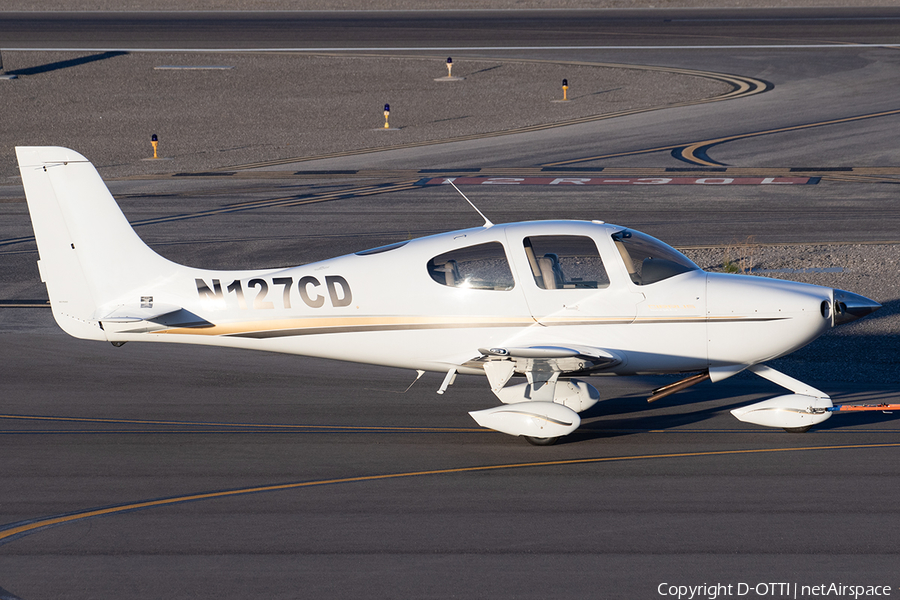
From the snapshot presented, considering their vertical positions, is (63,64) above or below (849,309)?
above

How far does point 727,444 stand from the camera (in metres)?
11.8

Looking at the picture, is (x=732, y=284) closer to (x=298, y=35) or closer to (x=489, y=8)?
(x=298, y=35)

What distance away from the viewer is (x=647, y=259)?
11.7m

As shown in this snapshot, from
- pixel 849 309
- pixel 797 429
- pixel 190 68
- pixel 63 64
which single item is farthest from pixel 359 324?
pixel 63 64

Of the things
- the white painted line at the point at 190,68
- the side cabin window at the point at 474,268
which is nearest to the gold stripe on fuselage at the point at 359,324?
the side cabin window at the point at 474,268

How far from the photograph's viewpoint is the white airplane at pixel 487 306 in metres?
11.6

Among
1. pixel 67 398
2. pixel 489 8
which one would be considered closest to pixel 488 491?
pixel 67 398

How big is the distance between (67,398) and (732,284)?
8771mm

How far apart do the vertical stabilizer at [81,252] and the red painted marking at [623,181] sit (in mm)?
16476

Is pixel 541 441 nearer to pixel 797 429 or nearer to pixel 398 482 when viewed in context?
pixel 398 482

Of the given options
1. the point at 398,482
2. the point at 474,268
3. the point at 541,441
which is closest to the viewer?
the point at 398,482

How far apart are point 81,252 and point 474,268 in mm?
4805

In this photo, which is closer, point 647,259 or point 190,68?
point 647,259

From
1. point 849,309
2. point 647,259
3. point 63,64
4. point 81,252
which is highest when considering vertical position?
point 63,64
